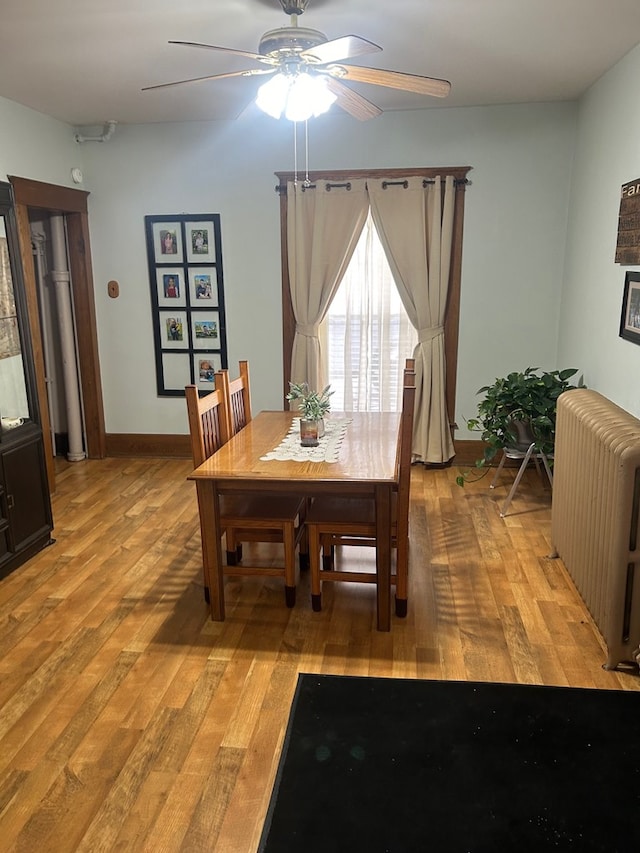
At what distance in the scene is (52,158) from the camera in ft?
15.2

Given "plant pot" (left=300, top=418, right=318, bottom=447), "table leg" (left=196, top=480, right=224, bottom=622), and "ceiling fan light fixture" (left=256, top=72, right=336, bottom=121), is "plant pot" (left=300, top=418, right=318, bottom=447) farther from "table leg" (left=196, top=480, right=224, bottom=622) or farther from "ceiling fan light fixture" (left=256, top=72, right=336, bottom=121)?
"ceiling fan light fixture" (left=256, top=72, right=336, bottom=121)

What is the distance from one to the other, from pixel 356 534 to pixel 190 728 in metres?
1.02

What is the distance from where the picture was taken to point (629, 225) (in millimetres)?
3221

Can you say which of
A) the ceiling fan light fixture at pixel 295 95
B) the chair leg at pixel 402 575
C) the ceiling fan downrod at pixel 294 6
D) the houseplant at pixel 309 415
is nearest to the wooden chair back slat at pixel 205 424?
the houseplant at pixel 309 415

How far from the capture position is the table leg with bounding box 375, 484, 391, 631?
2.68 m

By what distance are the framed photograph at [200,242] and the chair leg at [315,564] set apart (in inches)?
114

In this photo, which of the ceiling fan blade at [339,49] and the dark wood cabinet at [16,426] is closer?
the ceiling fan blade at [339,49]

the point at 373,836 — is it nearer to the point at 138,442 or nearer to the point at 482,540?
the point at 482,540

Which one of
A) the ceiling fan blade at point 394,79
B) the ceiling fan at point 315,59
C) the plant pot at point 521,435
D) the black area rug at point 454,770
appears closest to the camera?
the black area rug at point 454,770

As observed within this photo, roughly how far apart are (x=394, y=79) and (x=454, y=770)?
2.29 metres

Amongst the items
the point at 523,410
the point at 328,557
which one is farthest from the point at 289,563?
the point at 523,410

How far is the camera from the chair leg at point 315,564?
2.86 meters

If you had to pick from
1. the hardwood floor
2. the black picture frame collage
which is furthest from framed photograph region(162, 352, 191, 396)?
the hardwood floor

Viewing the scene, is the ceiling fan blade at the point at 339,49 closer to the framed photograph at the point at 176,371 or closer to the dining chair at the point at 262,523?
the dining chair at the point at 262,523
